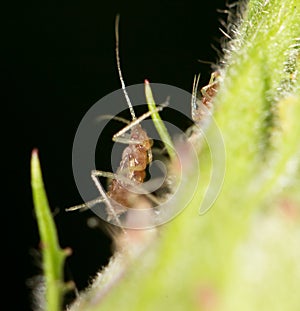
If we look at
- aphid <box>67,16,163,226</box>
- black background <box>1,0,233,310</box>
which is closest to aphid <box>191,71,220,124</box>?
aphid <box>67,16,163,226</box>

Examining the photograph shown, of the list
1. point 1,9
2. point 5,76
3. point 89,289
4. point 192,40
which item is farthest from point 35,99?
point 89,289

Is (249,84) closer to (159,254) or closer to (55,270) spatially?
(159,254)

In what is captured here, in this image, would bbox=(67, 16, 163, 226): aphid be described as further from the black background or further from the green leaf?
the black background

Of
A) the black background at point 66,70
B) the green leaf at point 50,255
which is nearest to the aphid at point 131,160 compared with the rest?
the green leaf at point 50,255

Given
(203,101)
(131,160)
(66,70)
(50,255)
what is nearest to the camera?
(50,255)

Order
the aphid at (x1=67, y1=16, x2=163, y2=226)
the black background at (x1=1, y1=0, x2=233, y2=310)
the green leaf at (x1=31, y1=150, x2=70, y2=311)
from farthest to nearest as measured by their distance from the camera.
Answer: the black background at (x1=1, y1=0, x2=233, y2=310), the aphid at (x1=67, y1=16, x2=163, y2=226), the green leaf at (x1=31, y1=150, x2=70, y2=311)

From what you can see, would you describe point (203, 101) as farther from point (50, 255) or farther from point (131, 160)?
point (50, 255)

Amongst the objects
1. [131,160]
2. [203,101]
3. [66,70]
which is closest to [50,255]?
[203,101]

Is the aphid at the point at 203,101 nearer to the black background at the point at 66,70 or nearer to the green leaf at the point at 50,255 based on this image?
the green leaf at the point at 50,255
